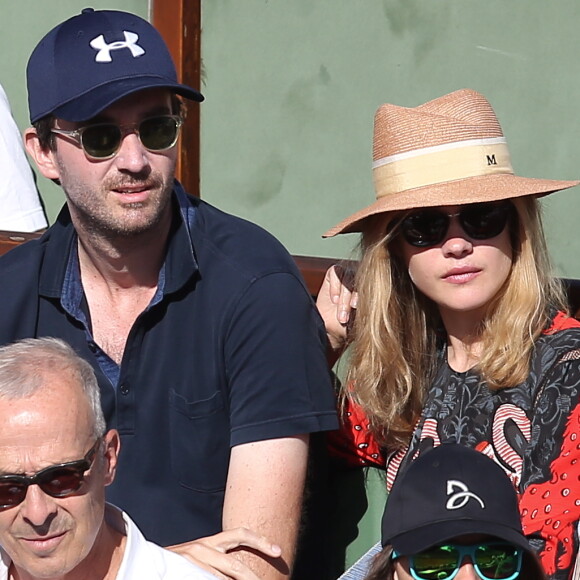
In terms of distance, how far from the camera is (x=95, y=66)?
3141 mm

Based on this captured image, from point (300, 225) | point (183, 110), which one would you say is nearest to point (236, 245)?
point (183, 110)

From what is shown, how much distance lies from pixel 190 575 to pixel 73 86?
47.1 inches

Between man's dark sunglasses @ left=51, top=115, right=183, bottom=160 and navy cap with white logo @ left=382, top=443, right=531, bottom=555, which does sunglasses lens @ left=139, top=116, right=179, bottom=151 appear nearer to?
man's dark sunglasses @ left=51, top=115, right=183, bottom=160

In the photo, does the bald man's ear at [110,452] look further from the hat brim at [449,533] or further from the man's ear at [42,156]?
the man's ear at [42,156]

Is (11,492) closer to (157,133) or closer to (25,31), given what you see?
(157,133)

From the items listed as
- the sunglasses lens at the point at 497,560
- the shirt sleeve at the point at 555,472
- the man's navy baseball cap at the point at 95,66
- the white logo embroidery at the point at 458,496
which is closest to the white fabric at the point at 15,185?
the man's navy baseball cap at the point at 95,66

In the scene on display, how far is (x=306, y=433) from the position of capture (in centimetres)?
298

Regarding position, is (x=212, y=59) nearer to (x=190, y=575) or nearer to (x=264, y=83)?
(x=264, y=83)

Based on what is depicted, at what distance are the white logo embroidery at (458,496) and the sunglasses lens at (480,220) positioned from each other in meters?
0.87

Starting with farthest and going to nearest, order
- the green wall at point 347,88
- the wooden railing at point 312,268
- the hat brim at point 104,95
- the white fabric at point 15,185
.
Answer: the green wall at point 347,88 → the white fabric at point 15,185 → the wooden railing at point 312,268 → the hat brim at point 104,95

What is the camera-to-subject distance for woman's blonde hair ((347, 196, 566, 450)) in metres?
3.13

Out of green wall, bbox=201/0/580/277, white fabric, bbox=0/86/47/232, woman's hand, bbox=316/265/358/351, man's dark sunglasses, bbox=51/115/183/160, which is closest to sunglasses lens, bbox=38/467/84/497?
man's dark sunglasses, bbox=51/115/183/160

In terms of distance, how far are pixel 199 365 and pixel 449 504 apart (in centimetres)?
91

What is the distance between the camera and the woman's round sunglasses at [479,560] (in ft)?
7.76
